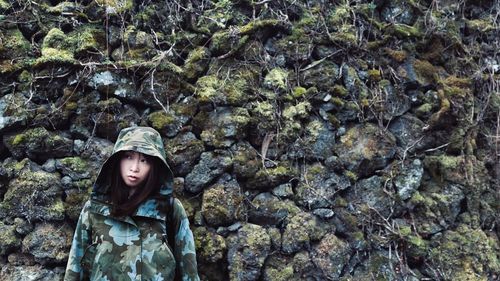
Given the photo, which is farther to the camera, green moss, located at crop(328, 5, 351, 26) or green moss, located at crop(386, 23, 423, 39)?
green moss, located at crop(386, 23, 423, 39)

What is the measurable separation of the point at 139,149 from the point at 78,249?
0.73m

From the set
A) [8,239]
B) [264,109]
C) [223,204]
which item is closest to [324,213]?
[223,204]

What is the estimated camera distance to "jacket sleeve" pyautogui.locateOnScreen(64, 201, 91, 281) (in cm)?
272

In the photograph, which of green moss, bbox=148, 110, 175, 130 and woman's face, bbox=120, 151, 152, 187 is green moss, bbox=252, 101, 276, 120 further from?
woman's face, bbox=120, 151, 152, 187

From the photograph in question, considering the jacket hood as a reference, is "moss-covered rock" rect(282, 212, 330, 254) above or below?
below

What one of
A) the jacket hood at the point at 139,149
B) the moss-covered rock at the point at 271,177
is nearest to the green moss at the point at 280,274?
the moss-covered rock at the point at 271,177

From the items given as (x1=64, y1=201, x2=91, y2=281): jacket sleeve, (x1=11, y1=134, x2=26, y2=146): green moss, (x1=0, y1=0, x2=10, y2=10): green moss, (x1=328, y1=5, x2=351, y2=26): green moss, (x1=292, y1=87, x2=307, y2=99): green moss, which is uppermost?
(x1=0, y1=0, x2=10, y2=10): green moss

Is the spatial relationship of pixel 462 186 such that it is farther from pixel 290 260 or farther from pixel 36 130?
pixel 36 130

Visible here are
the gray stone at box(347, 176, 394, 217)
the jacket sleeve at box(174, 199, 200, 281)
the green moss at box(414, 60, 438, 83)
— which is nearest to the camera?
the jacket sleeve at box(174, 199, 200, 281)

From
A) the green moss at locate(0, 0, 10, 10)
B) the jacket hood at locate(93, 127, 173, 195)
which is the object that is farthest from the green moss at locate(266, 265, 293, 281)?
the green moss at locate(0, 0, 10, 10)

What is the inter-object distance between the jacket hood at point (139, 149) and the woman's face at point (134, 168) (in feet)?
0.22

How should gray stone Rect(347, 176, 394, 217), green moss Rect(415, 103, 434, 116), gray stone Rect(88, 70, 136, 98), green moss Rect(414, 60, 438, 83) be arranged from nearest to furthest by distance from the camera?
gray stone Rect(88, 70, 136, 98) < gray stone Rect(347, 176, 394, 217) < green moss Rect(415, 103, 434, 116) < green moss Rect(414, 60, 438, 83)

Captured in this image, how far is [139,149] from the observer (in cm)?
268

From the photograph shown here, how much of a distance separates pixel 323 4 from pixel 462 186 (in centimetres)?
201
